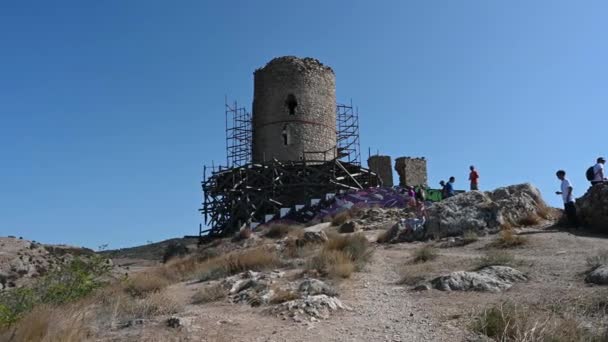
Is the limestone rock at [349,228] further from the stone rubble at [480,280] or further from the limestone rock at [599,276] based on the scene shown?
the limestone rock at [599,276]

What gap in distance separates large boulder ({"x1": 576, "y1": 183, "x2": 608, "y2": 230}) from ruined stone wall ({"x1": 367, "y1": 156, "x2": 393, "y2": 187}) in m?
17.5

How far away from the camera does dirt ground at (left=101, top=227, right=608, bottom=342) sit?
5.50 metres

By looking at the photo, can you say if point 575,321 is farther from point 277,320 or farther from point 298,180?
point 298,180

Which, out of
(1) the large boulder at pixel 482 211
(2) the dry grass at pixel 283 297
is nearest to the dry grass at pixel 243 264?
(2) the dry grass at pixel 283 297

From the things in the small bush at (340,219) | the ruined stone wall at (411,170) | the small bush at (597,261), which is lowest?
the small bush at (597,261)

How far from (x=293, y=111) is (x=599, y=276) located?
2063 centimetres

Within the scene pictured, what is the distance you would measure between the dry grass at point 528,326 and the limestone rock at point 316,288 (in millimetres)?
2296

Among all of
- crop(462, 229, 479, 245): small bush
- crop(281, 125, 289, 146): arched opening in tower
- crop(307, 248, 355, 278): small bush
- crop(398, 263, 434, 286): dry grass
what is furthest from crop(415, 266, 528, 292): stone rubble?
crop(281, 125, 289, 146): arched opening in tower

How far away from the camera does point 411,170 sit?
2950cm

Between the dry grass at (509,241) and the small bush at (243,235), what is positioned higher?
the small bush at (243,235)

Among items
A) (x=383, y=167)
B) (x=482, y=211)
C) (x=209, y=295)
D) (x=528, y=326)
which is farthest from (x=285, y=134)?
(x=528, y=326)

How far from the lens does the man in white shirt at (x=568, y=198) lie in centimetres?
1175

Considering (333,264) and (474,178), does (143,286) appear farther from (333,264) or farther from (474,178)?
(474,178)

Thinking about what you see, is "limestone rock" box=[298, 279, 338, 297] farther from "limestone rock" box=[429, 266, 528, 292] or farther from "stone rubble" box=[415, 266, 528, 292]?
"limestone rock" box=[429, 266, 528, 292]
